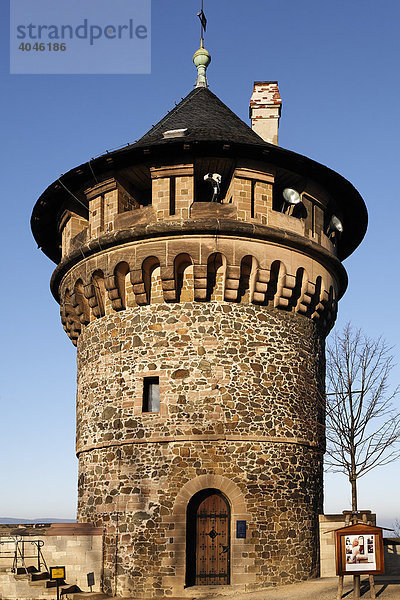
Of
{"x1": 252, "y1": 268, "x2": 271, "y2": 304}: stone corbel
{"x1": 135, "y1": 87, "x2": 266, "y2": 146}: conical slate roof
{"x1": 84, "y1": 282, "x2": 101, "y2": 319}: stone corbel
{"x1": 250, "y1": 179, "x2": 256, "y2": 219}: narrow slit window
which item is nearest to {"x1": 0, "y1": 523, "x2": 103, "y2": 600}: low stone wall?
{"x1": 84, "y1": 282, "x2": 101, "y2": 319}: stone corbel

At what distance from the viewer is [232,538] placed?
15.4m

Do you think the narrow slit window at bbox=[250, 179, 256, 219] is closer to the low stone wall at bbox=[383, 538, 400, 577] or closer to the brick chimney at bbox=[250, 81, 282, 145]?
the brick chimney at bbox=[250, 81, 282, 145]

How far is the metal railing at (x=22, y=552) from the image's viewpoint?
52.8ft

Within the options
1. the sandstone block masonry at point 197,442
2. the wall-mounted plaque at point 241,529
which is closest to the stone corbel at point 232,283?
the sandstone block masonry at point 197,442

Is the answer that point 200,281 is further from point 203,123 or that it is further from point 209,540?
point 209,540

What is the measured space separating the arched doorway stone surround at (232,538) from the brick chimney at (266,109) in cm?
1107

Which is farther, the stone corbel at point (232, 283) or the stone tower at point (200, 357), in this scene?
the stone corbel at point (232, 283)

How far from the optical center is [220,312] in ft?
54.4

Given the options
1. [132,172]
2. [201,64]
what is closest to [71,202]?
[132,172]

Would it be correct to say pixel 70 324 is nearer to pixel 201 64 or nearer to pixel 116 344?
pixel 116 344

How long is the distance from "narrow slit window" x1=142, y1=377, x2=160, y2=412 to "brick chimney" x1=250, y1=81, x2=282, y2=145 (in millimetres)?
9239

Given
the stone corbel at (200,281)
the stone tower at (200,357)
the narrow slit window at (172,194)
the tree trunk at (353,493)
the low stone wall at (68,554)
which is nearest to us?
the stone tower at (200,357)

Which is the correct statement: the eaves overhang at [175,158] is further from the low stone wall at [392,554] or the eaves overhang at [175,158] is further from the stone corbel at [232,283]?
the low stone wall at [392,554]

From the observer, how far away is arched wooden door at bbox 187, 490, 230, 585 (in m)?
15.4
